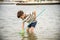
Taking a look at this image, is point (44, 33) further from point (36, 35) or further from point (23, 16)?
point (23, 16)

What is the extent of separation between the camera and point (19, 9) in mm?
1043

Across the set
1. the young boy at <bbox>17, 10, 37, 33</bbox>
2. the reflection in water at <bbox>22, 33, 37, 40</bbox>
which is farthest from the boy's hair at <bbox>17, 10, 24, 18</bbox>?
the reflection in water at <bbox>22, 33, 37, 40</bbox>

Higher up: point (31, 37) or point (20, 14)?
point (20, 14)

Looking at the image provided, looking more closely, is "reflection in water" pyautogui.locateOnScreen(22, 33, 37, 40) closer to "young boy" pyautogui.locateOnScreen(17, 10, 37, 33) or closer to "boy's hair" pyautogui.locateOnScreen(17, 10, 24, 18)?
"young boy" pyautogui.locateOnScreen(17, 10, 37, 33)

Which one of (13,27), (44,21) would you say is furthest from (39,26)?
(13,27)

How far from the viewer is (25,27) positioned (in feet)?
3.41

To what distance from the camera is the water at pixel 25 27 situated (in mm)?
1027

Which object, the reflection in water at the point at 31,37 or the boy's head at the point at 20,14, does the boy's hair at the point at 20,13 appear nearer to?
the boy's head at the point at 20,14

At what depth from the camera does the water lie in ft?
3.37

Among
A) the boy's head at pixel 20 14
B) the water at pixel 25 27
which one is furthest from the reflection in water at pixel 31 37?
the boy's head at pixel 20 14

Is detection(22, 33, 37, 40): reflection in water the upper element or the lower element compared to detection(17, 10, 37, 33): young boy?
lower

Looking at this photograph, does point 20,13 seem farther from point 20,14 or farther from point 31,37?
point 31,37

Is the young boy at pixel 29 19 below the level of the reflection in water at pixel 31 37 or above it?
above

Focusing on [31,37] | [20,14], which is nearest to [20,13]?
[20,14]
